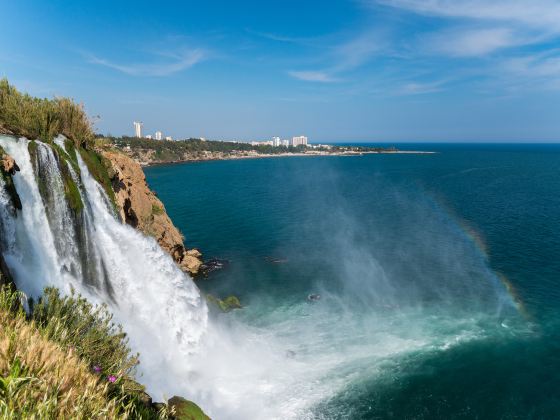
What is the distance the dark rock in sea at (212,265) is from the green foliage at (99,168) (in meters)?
14.4

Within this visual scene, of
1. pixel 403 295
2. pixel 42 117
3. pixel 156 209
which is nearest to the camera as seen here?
pixel 42 117

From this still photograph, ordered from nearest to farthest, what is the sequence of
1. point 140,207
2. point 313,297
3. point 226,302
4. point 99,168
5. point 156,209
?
1. point 99,168
2. point 226,302
3. point 140,207
4. point 313,297
5. point 156,209

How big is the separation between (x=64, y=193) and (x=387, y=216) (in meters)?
51.1

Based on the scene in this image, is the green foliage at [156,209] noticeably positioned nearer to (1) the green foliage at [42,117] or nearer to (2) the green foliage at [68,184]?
(1) the green foliage at [42,117]

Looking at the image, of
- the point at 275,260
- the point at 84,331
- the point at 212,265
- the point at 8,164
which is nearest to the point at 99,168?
the point at 8,164

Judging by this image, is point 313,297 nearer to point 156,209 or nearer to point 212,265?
point 212,265

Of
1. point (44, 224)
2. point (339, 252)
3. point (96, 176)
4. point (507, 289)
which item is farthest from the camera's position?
point (339, 252)

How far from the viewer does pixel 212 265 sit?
37.3m

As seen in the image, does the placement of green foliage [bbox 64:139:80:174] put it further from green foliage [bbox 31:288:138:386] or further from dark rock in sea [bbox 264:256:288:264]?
dark rock in sea [bbox 264:256:288:264]

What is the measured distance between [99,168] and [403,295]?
24.9m

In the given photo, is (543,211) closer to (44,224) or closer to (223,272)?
(223,272)

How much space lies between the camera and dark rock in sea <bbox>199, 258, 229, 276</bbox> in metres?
36.0

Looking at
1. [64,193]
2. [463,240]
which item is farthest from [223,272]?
[463,240]

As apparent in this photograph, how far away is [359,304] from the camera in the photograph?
30.1 m
